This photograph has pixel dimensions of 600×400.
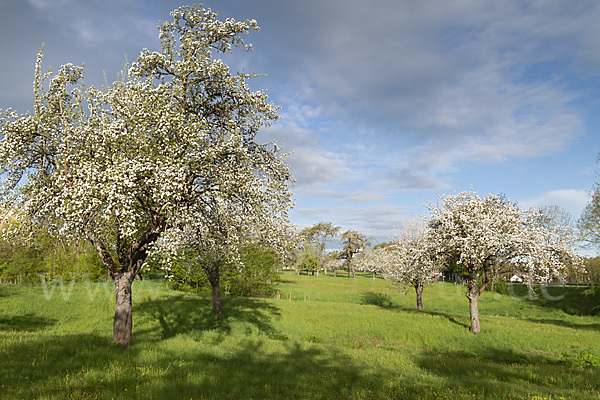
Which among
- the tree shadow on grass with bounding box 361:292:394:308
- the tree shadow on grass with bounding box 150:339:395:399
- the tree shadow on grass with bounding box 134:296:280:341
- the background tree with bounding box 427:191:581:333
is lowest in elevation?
the tree shadow on grass with bounding box 361:292:394:308

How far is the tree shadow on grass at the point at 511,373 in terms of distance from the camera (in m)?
11.0

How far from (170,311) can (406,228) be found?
30920 millimetres

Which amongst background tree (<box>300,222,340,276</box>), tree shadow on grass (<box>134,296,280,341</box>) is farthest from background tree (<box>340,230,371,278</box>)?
tree shadow on grass (<box>134,296,280,341</box>)

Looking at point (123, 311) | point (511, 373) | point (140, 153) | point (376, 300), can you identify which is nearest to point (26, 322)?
point (123, 311)

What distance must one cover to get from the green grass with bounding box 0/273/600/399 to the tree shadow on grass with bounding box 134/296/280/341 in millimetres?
98

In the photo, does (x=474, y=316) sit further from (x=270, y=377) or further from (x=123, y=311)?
(x=123, y=311)

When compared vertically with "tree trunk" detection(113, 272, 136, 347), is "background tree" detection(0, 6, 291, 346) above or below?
above

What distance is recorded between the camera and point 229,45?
52.4 ft

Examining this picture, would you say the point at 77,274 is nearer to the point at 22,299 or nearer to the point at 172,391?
the point at 22,299

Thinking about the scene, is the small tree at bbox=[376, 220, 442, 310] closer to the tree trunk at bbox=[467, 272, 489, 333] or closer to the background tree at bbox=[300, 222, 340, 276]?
the tree trunk at bbox=[467, 272, 489, 333]

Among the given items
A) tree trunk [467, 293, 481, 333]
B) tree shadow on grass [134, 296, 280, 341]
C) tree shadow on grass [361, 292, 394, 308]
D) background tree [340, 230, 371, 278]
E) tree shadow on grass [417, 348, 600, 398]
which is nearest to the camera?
tree shadow on grass [417, 348, 600, 398]

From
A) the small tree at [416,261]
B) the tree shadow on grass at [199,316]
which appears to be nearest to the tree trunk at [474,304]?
the small tree at [416,261]

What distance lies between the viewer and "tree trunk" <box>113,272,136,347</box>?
13602 millimetres

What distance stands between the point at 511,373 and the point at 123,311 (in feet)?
57.5
